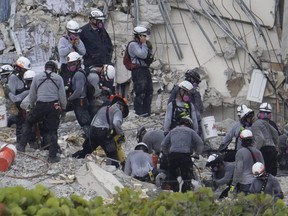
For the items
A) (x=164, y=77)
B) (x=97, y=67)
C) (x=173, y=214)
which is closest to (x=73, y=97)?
(x=97, y=67)

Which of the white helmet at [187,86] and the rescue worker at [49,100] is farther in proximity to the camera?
the white helmet at [187,86]

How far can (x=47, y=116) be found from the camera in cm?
1705

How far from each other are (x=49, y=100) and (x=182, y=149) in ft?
6.29

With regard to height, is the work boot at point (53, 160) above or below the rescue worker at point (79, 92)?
below

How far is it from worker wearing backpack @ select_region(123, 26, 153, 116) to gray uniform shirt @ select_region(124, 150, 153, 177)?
3208 mm

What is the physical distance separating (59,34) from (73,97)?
502 centimetres

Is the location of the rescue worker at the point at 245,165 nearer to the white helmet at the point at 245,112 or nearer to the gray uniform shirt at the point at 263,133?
the gray uniform shirt at the point at 263,133

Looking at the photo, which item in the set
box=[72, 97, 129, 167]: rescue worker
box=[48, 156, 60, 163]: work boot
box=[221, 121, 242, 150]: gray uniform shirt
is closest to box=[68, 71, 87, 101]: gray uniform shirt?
box=[72, 97, 129, 167]: rescue worker

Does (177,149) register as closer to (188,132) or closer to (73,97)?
(188,132)

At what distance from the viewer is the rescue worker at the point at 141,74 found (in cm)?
2030

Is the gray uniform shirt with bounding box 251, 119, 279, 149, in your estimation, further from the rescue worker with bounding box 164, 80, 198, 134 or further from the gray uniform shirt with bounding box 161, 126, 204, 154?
the gray uniform shirt with bounding box 161, 126, 204, 154

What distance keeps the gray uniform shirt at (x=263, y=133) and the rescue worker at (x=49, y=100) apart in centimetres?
318

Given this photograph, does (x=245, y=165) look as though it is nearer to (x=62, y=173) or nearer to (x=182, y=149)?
(x=182, y=149)

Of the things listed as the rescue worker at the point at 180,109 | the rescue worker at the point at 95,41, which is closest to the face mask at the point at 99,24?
the rescue worker at the point at 95,41
